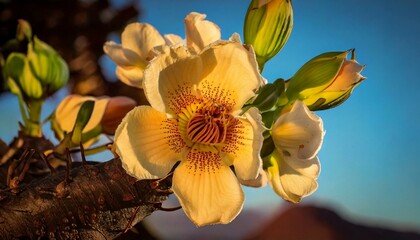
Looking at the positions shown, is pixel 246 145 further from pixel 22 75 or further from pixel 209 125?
pixel 22 75

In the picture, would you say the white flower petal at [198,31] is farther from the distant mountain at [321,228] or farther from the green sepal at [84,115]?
the distant mountain at [321,228]

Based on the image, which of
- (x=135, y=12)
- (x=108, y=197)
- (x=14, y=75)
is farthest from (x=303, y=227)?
(x=108, y=197)

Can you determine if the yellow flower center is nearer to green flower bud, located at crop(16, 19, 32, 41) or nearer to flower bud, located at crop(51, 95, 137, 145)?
flower bud, located at crop(51, 95, 137, 145)

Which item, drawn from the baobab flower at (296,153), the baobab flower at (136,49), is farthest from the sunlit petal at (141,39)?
the baobab flower at (296,153)

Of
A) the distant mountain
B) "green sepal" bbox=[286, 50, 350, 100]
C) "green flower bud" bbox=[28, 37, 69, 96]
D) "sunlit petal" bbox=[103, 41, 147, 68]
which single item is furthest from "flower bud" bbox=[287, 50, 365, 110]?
the distant mountain

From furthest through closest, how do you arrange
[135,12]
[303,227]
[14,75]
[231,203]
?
[303,227]
[135,12]
[14,75]
[231,203]

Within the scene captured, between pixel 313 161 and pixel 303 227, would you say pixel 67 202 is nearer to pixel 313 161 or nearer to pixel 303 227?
pixel 313 161
